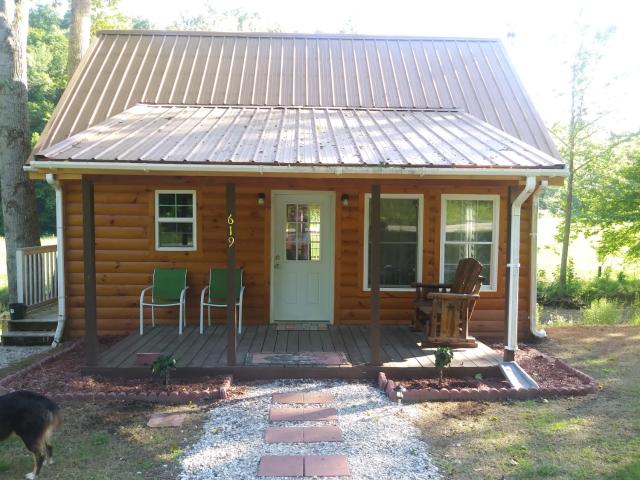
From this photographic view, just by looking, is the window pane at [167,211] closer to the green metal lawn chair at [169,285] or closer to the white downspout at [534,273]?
the green metal lawn chair at [169,285]

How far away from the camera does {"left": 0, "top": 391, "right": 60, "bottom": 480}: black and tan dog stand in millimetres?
3375

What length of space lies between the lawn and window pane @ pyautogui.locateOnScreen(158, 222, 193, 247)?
4.23 meters

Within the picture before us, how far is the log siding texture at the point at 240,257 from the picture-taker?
287 inches

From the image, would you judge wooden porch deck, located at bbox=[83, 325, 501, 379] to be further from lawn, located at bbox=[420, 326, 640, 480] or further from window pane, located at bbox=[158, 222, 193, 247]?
window pane, located at bbox=[158, 222, 193, 247]

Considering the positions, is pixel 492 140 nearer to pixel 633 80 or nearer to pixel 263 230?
pixel 263 230

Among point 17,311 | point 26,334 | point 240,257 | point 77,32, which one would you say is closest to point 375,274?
point 240,257

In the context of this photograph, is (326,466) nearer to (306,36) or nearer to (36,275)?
(36,275)

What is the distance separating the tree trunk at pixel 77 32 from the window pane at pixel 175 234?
5599mm

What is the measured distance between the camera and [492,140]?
19.7 ft

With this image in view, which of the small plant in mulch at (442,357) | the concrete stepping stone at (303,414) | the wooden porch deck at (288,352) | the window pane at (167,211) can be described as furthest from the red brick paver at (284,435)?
the window pane at (167,211)

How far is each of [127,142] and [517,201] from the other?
164 inches

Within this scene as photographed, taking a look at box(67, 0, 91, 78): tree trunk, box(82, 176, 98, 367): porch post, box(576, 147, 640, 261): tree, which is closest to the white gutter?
box(82, 176, 98, 367): porch post

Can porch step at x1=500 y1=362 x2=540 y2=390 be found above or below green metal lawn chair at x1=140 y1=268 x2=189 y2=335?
below

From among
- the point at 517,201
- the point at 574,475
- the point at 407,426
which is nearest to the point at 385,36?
the point at 517,201
